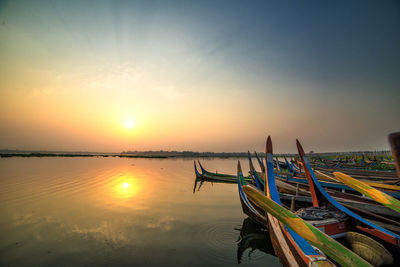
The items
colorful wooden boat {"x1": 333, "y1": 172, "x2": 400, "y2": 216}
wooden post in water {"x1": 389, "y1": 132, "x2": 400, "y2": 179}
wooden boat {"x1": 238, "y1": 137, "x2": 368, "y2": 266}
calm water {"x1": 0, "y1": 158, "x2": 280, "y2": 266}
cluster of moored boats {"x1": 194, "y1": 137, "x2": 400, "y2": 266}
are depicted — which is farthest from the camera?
calm water {"x1": 0, "y1": 158, "x2": 280, "y2": 266}

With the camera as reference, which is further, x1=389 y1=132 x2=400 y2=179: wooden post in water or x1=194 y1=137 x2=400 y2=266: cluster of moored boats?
x1=194 y1=137 x2=400 y2=266: cluster of moored boats

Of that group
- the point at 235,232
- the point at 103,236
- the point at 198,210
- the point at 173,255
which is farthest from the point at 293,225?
the point at 198,210

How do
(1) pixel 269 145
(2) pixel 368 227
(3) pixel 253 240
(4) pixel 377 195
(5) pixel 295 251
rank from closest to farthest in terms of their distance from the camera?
(5) pixel 295 251
(4) pixel 377 195
(2) pixel 368 227
(1) pixel 269 145
(3) pixel 253 240

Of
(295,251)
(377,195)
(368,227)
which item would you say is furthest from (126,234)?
(377,195)

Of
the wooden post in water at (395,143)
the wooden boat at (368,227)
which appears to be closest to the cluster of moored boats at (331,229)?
the wooden boat at (368,227)

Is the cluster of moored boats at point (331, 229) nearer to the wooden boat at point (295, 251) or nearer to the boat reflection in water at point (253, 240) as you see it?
the wooden boat at point (295, 251)

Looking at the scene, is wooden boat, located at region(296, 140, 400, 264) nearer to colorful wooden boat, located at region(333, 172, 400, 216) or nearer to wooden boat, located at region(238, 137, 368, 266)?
colorful wooden boat, located at region(333, 172, 400, 216)

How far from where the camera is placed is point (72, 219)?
7.27 m

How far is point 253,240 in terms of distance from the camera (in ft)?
19.2

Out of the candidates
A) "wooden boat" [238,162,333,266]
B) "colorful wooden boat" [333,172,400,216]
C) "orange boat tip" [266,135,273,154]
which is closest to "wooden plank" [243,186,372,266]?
"wooden boat" [238,162,333,266]

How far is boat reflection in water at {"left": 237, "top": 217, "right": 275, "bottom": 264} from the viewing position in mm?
5250

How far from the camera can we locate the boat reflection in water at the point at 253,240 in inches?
207

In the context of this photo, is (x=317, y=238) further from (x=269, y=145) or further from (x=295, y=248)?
(x=269, y=145)

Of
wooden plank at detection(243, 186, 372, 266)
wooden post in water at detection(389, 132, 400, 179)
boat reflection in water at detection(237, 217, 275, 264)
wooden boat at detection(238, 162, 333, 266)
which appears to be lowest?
boat reflection in water at detection(237, 217, 275, 264)
